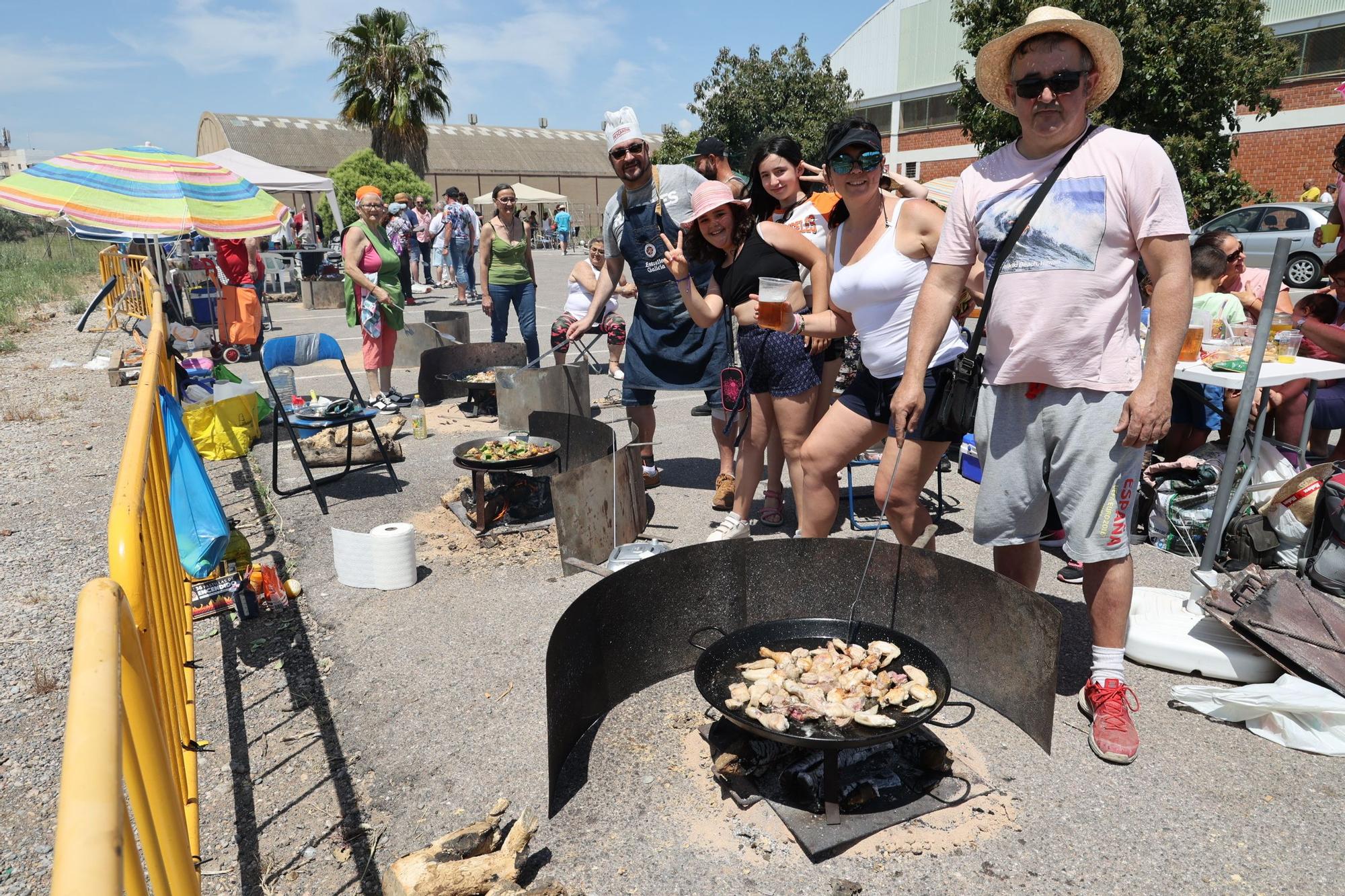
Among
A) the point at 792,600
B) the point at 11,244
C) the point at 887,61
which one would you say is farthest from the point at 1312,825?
the point at 11,244

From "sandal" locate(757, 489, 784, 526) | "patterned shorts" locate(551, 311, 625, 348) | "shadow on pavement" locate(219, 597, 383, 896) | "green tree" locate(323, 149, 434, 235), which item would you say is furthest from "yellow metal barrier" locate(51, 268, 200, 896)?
"green tree" locate(323, 149, 434, 235)

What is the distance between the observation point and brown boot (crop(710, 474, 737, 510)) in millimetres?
5648

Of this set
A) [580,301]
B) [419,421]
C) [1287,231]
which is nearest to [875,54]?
[1287,231]

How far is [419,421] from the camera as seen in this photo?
7688 millimetres

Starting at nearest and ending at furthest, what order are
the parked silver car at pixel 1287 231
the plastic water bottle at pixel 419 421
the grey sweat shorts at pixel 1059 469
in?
1. the grey sweat shorts at pixel 1059 469
2. the plastic water bottle at pixel 419 421
3. the parked silver car at pixel 1287 231

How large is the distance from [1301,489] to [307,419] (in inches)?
233

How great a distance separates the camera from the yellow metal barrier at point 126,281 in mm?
12164

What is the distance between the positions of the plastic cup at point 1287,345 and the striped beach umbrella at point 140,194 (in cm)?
743

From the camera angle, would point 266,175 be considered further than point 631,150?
Yes

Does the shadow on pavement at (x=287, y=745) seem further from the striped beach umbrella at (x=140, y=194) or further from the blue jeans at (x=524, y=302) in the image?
the blue jeans at (x=524, y=302)

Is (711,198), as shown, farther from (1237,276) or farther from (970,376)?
(1237,276)

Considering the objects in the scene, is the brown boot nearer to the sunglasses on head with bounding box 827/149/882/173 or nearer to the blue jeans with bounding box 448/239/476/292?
the sunglasses on head with bounding box 827/149/882/173

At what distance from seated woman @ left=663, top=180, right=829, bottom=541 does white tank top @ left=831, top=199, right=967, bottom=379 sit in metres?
0.41

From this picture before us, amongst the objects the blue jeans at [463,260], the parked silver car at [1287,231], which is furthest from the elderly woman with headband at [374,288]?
the parked silver car at [1287,231]
